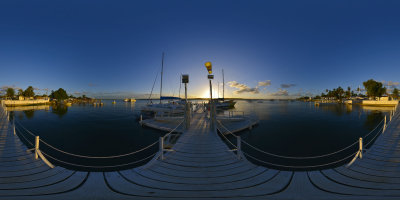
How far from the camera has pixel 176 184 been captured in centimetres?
448

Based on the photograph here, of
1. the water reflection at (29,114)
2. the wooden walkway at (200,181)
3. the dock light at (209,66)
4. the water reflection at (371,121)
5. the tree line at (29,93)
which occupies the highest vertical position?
the tree line at (29,93)

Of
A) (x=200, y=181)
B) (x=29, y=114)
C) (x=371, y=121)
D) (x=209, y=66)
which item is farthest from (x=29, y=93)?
(x=371, y=121)

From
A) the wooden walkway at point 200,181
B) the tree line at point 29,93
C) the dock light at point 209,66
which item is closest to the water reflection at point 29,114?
the wooden walkway at point 200,181

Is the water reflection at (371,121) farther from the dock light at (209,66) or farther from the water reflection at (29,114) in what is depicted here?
the water reflection at (29,114)

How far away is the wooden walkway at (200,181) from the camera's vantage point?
12.6 feet

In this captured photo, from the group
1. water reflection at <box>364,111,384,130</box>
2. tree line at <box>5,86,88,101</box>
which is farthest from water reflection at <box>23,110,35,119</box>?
water reflection at <box>364,111,384,130</box>

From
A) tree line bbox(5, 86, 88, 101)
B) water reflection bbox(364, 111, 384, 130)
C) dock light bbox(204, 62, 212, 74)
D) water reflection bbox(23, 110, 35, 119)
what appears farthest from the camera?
tree line bbox(5, 86, 88, 101)

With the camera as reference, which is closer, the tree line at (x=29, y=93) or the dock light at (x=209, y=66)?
the dock light at (x=209, y=66)

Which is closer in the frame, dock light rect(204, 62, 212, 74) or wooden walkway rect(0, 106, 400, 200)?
A: wooden walkway rect(0, 106, 400, 200)

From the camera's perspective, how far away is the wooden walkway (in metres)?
3.83

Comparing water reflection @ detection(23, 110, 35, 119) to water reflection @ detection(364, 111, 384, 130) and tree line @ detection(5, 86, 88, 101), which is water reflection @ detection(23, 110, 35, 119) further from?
water reflection @ detection(364, 111, 384, 130)

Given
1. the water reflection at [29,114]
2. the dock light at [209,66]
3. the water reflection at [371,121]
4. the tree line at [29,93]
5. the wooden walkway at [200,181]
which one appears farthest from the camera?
the tree line at [29,93]

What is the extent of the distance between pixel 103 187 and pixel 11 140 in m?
10.1

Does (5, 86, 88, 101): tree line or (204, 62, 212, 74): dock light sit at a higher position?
(5, 86, 88, 101): tree line
